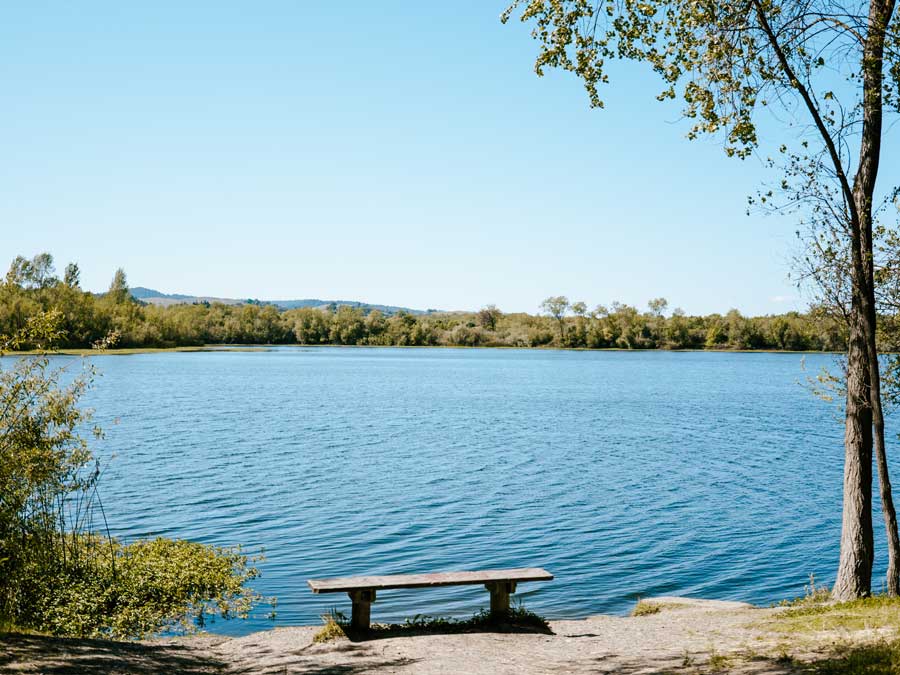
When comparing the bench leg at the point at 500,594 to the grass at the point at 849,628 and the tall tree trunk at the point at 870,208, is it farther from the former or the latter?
the tall tree trunk at the point at 870,208

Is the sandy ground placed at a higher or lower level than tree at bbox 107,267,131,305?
lower

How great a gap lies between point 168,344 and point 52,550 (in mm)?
149137

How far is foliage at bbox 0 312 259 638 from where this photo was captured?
1154 centimetres

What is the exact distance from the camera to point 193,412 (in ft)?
162

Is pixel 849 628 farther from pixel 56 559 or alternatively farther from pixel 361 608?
pixel 56 559

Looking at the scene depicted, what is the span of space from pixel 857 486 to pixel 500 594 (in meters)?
5.32

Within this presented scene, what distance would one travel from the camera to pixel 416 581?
1090cm

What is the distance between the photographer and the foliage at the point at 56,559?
11539mm

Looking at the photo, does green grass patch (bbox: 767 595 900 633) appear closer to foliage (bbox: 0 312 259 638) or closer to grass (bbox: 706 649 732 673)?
grass (bbox: 706 649 732 673)

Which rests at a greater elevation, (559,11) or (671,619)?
(559,11)

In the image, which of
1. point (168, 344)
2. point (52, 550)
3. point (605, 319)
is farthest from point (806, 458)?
point (605, 319)

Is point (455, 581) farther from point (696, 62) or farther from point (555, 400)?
point (555, 400)

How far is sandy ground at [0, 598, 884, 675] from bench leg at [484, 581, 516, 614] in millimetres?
714

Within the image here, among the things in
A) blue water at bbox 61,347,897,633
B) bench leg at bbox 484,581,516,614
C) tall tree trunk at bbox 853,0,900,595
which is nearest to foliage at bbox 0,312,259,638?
blue water at bbox 61,347,897,633
